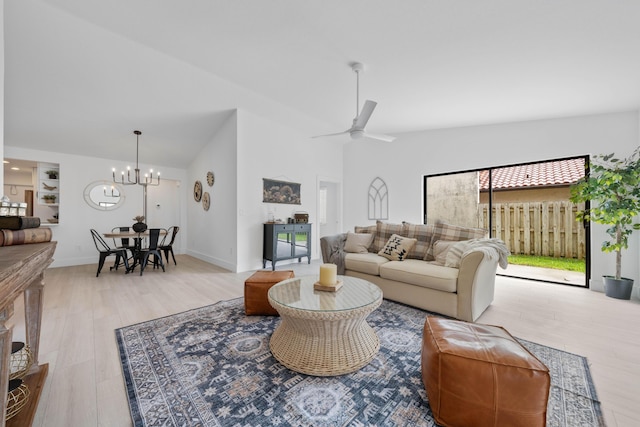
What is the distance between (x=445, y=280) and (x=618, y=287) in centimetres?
269

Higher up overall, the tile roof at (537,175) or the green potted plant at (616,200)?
the tile roof at (537,175)

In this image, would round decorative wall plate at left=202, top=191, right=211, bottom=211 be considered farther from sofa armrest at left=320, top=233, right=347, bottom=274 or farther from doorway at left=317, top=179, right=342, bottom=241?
sofa armrest at left=320, top=233, right=347, bottom=274

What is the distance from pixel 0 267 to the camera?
70 cm

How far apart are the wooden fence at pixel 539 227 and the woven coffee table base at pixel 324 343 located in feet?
13.7

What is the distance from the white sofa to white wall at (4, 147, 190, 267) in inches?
235

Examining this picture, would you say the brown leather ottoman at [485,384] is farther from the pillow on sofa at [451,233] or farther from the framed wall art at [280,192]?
the framed wall art at [280,192]

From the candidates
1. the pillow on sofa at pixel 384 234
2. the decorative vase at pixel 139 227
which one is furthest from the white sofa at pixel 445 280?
the decorative vase at pixel 139 227

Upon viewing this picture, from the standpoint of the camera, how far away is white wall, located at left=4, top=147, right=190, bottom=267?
5020 mm

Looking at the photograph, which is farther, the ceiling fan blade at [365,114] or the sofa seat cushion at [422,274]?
the ceiling fan blade at [365,114]

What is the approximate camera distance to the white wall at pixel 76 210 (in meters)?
5.02

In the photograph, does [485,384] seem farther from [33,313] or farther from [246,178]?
[246,178]

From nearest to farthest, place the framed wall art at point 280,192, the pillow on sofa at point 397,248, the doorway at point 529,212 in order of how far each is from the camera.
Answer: the pillow on sofa at point 397,248 → the doorway at point 529,212 → the framed wall art at point 280,192

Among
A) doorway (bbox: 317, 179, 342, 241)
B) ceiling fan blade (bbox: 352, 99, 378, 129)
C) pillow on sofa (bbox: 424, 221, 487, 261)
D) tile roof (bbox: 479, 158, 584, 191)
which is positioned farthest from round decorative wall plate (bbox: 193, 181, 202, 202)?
tile roof (bbox: 479, 158, 584, 191)

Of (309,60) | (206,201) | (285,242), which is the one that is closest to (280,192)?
(285,242)
